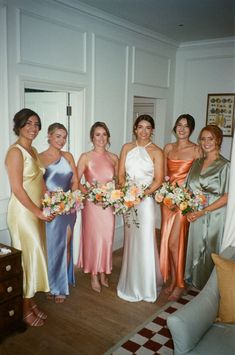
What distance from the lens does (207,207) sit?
346cm

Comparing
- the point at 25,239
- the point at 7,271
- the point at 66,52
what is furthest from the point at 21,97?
the point at 7,271

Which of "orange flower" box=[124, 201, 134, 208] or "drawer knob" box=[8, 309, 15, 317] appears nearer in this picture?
"drawer knob" box=[8, 309, 15, 317]

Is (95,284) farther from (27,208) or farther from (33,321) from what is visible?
(27,208)

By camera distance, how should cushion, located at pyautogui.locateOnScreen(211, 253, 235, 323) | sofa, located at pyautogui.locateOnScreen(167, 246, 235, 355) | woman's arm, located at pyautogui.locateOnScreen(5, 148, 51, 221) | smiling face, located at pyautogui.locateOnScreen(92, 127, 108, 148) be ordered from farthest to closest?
smiling face, located at pyautogui.locateOnScreen(92, 127, 108, 148), woman's arm, located at pyautogui.locateOnScreen(5, 148, 51, 221), cushion, located at pyautogui.locateOnScreen(211, 253, 235, 323), sofa, located at pyautogui.locateOnScreen(167, 246, 235, 355)

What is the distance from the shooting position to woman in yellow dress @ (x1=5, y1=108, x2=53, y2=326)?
9.70ft

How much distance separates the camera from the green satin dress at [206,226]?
11.1ft

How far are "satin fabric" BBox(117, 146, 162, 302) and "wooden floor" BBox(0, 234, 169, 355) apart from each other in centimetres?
13

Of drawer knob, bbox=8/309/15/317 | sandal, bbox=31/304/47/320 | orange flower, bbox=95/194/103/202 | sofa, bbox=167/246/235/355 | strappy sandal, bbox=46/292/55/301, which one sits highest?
orange flower, bbox=95/194/103/202

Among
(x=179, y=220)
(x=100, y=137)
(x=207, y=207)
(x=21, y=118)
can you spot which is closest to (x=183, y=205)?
(x=207, y=207)

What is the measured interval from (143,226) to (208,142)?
104cm

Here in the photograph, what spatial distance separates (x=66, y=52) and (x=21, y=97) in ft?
2.76

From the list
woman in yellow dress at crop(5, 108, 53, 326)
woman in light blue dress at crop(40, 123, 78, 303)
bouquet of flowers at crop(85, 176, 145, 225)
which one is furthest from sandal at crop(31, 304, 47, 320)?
bouquet of flowers at crop(85, 176, 145, 225)

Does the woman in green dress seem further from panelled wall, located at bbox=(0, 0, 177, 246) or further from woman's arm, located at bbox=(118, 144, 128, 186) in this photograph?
panelled wall, located at bbox=(0, 0, 177, 246)

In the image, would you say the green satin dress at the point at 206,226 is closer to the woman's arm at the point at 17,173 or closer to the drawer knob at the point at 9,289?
the woman's arm at the point at 17,173
